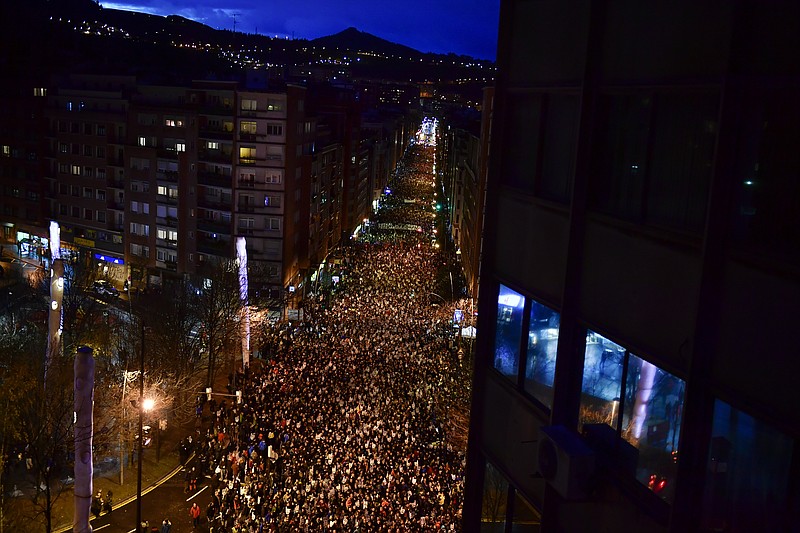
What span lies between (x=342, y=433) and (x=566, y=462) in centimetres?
2297

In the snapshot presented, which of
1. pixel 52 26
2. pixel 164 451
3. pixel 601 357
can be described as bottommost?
pixel 164 451

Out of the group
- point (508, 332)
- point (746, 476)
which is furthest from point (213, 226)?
point (746, 476)

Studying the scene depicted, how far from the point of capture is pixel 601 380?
23.8 feet

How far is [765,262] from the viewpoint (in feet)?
16.7

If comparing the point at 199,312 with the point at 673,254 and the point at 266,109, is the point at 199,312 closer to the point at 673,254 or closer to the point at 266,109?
the point at 266,109

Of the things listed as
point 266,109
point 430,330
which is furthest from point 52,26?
point 430,330

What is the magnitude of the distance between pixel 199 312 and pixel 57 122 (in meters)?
34.2

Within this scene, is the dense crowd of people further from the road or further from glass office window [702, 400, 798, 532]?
glass office window [702, 400, 798, 532]

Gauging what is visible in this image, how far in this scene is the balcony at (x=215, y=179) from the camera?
51.7 m

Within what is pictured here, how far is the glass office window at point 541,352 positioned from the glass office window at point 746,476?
2.46 meters

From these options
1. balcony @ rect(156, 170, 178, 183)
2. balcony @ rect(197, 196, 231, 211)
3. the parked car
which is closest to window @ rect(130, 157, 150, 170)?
balcony @ rect(156, 170, 178, 183)

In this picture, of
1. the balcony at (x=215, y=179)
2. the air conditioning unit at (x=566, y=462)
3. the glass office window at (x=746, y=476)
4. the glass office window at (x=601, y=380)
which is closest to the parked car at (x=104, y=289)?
the balcony at (x=215, y=179)

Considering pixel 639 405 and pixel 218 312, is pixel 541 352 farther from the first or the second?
pixel 218 312

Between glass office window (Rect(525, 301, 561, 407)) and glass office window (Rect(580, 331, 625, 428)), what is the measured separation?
512 millimetres
